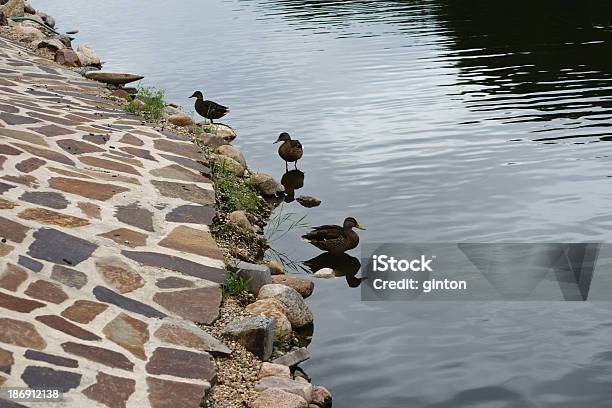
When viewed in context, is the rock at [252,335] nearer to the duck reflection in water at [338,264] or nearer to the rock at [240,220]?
the duck reflection in water at [338,264]

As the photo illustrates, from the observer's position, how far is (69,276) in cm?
723

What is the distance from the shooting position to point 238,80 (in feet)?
70.7

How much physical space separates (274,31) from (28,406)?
2617 centimetres

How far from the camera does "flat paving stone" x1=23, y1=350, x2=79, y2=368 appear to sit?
19.6 ft

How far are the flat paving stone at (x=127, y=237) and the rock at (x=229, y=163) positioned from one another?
348cm

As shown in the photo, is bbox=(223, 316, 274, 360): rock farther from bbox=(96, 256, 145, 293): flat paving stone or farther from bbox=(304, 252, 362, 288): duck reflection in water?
bbox=(304, 252, 362, 288): duck reflection in water

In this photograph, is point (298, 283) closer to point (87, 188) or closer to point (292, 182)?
point (87, 188)

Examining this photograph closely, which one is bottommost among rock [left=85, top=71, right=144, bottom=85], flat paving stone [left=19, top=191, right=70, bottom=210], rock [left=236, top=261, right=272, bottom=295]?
rock [left=85, top=71, right=144, bottom=85]

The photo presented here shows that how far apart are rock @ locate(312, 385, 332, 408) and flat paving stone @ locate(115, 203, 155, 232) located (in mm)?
2558

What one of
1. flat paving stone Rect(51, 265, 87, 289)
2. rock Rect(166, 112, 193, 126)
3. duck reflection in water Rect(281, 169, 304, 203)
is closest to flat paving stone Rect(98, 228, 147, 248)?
flat paving stone Rect(51, 265, 87, 289)

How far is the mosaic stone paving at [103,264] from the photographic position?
19.7 ft

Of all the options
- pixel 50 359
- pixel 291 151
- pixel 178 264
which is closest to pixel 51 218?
pixel 178 264

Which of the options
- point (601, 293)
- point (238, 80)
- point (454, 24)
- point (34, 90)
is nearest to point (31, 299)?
point (601, 293)

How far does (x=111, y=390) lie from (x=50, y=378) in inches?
15.5
